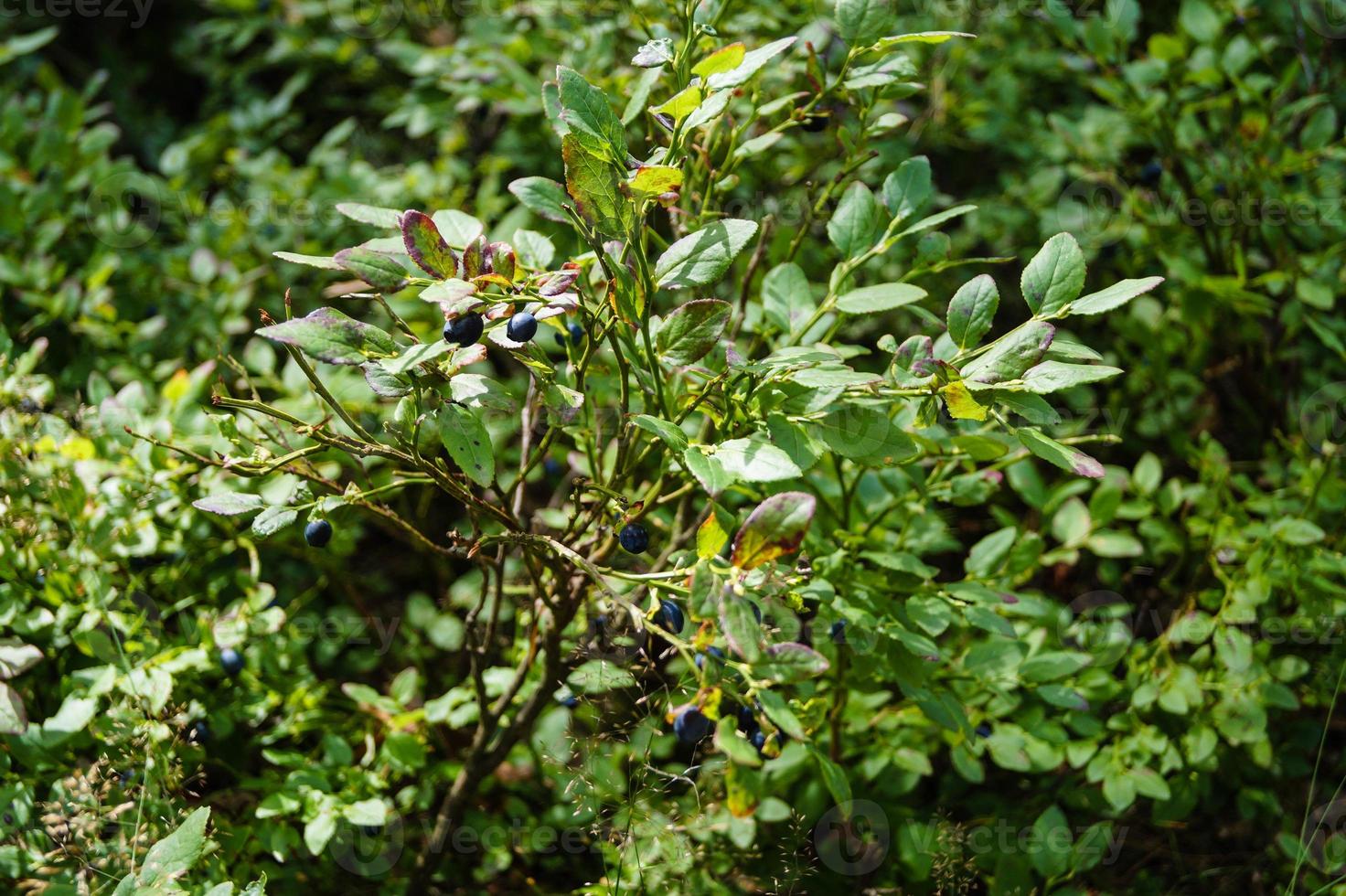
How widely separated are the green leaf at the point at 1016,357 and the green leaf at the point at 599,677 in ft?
1.63

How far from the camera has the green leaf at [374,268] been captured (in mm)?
924

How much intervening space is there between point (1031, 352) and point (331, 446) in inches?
27.0

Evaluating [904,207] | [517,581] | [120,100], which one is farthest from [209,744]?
[120,100]

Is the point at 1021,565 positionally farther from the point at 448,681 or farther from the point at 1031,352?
the point at 448,681

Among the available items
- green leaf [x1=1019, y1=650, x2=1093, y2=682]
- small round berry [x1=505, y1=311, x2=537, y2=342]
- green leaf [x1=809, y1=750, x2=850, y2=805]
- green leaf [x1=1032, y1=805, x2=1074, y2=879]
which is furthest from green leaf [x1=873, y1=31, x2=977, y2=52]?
green leaf [x1=1032, y1=805, x2=1074, y2=879]

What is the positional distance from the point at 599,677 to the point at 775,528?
36 centimetres

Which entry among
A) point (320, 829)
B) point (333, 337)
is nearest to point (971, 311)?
point (333, 337)

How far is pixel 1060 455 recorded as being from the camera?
2.87 ft

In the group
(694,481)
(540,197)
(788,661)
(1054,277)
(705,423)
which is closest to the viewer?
(788,661)

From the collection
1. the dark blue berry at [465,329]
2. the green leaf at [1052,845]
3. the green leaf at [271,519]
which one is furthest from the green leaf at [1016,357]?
the green leaf at [1052,845]

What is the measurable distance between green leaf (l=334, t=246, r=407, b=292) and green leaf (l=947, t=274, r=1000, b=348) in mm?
522

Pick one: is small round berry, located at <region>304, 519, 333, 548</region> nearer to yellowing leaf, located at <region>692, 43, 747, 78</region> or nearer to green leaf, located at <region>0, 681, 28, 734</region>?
green leaf, located at <region>0, 681, 28, 734</region>

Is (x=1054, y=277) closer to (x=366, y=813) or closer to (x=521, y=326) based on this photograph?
(x=521, y=326)

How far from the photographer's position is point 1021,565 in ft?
4.91
